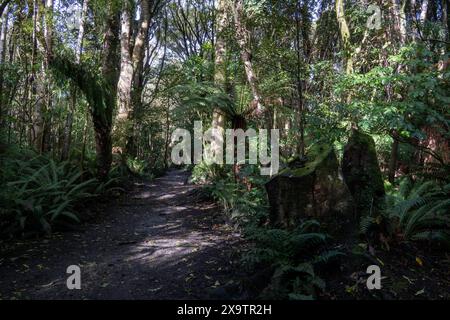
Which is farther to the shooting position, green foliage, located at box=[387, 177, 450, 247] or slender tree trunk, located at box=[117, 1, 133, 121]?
slender tree trunk, located at box=[117, 1, 133, 121]

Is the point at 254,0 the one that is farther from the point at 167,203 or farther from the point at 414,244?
the point at 414,244

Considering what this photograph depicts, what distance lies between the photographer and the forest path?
3893 mm

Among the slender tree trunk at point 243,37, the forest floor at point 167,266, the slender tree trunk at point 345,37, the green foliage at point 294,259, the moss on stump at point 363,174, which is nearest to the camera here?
the green foliage at point 294,259

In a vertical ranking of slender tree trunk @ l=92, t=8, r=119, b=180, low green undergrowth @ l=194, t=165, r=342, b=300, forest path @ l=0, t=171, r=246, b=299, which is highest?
slender tree trunk @ l=92, t=8, r=119, b=180

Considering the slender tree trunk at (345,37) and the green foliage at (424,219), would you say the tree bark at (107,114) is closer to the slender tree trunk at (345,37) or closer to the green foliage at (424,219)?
the slender tree trunk at (345,37)

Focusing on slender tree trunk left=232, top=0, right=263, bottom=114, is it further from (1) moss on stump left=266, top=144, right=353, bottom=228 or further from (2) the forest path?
(1) moss on stump left=266, top=144, right=353, bottom=228

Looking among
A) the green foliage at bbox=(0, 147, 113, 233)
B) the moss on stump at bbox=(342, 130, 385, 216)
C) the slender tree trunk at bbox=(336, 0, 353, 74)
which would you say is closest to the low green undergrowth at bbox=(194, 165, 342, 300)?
the moss on stump at bbox=(342, 130, 385, 216)

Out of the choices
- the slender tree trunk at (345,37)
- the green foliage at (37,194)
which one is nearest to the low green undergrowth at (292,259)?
the green foliage at (37,194)

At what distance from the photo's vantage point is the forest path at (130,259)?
389cm

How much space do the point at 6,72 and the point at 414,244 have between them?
43.4ft

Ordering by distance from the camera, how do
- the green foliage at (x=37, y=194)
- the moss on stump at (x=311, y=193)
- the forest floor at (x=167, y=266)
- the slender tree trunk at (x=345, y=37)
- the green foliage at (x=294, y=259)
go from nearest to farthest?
the green foliage at (x=294, y=259), the forest floor at (x=167, y=266), the moss on stump at (x=311, y=193), the green foliage at (x=37, y=194), the slender tree trunk at (x=345, y=37)

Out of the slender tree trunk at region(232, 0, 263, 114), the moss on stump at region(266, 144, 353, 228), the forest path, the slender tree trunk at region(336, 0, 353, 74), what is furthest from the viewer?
the slender tree trunk at region(336, 0, 353, 74)

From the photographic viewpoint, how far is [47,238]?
18.7ft
